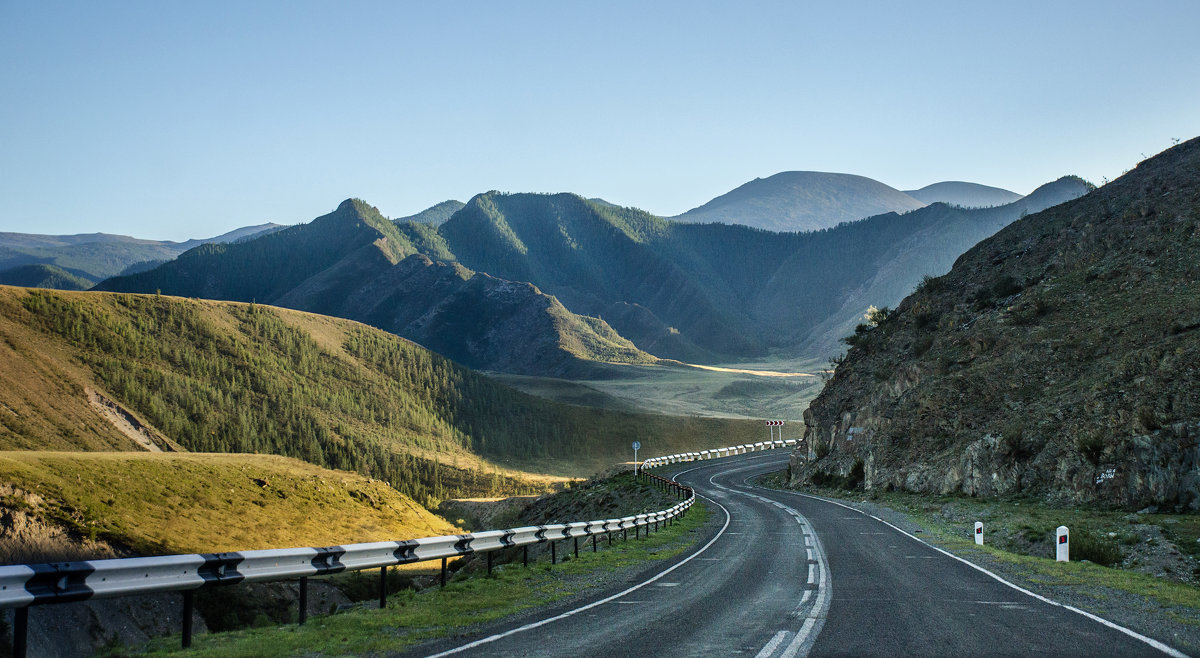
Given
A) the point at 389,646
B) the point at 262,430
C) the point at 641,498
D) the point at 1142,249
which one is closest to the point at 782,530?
the point at 389,646

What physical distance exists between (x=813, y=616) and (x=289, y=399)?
106 meters

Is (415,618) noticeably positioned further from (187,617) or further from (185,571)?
(185,571)

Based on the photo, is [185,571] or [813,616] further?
[813,616]

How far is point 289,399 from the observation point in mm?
107438

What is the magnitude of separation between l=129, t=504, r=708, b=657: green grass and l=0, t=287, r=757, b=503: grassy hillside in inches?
2379

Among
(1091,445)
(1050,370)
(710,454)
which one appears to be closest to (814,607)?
(1091,445)

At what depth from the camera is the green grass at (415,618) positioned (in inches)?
386

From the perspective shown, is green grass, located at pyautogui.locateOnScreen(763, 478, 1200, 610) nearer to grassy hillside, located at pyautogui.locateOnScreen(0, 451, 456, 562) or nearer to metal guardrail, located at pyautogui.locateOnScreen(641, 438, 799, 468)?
grassy hillside, located at pyautogui.locateOnScreen(0, 451, 456, 562)

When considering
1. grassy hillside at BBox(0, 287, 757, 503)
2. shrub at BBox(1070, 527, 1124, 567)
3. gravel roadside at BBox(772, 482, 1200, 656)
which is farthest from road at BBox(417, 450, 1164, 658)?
grassy hillside at BBox(0, 287, 757, 503)

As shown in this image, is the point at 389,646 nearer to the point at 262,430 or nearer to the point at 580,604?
the point at 580,604

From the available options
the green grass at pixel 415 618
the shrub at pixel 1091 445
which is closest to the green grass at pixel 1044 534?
the shrub at pixel 1091 445

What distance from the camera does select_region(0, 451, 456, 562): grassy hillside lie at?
37.4 m

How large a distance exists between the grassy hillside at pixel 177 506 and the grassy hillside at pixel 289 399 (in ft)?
67.3

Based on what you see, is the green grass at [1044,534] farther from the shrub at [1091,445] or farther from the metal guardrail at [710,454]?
the metal guardrail at [710,454]
